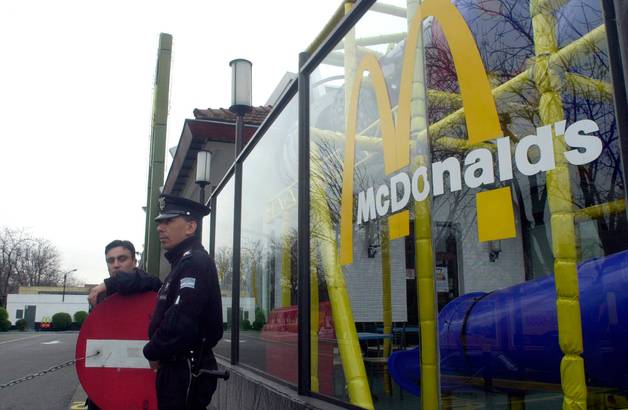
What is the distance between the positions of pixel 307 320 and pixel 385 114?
151cm

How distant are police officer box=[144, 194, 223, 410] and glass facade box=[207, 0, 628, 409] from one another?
0.79 meters

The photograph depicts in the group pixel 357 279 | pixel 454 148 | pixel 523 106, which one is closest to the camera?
pixel 523 106

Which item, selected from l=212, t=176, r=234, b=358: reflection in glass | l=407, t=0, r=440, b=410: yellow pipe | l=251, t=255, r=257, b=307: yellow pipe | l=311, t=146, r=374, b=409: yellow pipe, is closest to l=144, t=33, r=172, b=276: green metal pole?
l=212, t=176, r=234, b=358: reflection in glass

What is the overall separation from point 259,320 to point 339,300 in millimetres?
2065

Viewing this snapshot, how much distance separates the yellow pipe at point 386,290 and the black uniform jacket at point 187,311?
2.82 feet

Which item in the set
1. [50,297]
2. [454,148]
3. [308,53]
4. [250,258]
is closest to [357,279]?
[454,148]

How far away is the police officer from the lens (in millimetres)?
2789

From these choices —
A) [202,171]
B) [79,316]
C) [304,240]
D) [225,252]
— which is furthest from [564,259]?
[79,316]

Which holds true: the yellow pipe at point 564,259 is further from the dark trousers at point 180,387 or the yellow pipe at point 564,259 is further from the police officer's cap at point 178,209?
the police officer's cap at point 178,209

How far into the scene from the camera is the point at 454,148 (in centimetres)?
246

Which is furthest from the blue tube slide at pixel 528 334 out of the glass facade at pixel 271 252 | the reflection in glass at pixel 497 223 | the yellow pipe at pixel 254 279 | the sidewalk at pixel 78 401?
the sidewalk at pixel 78 401

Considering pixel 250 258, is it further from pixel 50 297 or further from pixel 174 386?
pixel 50 297

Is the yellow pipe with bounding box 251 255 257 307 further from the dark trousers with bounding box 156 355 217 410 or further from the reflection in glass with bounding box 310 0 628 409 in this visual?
the dark trousers with bounding box 156 355 217 410

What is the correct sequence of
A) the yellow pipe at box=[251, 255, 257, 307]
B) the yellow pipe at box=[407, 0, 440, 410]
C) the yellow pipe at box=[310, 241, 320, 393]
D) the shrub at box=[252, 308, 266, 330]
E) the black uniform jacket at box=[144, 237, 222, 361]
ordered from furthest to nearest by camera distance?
the yellow pipe at box=[251, 255, 257, 307] < the shrub at box=[252, 308, 266, 330] < the yellow pipe at box=[310, 241, 320, 393] < the black uniform jacket at box=[144, 237, 222, 361] < the yellow pipe at box=[407, 0, 440, 410]
